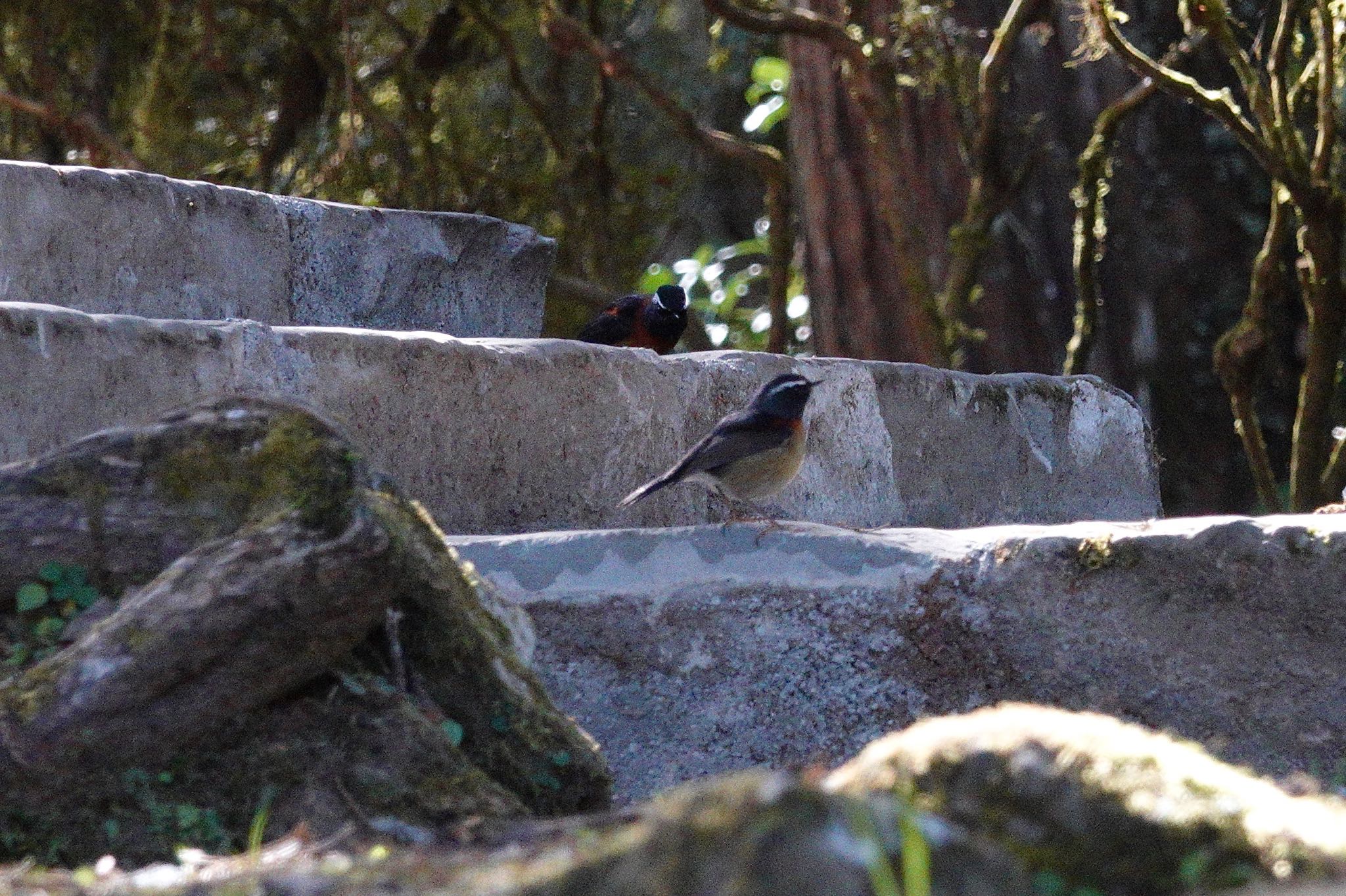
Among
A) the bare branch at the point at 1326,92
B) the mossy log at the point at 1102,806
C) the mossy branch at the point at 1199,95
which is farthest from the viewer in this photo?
the bare branch at the point at 1326,92

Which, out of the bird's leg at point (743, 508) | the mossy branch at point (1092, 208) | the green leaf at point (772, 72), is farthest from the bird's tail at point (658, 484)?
the green leaf at point (772, 72)

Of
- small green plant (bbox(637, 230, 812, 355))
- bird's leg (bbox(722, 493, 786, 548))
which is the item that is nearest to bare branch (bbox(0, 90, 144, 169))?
small green plant (bbox(637, 230, 812, 355))

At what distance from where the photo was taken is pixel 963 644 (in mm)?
3838

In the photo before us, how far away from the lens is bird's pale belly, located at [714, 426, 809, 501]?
463cm

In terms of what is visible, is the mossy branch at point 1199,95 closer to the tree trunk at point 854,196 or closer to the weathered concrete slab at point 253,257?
the weathered concrete slab at point 253,257

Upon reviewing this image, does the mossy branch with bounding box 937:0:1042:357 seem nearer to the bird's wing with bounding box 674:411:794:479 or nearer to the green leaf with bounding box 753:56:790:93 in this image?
the green leaf with bounding box 753:56:790:93

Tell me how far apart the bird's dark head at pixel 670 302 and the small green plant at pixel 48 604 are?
4745 mm

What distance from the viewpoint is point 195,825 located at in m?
2.95

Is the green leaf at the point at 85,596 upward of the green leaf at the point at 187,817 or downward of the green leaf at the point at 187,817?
upward

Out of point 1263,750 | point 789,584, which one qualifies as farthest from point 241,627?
point 1263,750

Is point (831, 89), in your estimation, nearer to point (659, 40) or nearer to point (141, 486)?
point (659, 40)

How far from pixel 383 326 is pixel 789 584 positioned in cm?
211

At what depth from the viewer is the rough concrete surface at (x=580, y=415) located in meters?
3.81

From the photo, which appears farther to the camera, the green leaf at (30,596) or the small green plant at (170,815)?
the green leaf at (30,596)
